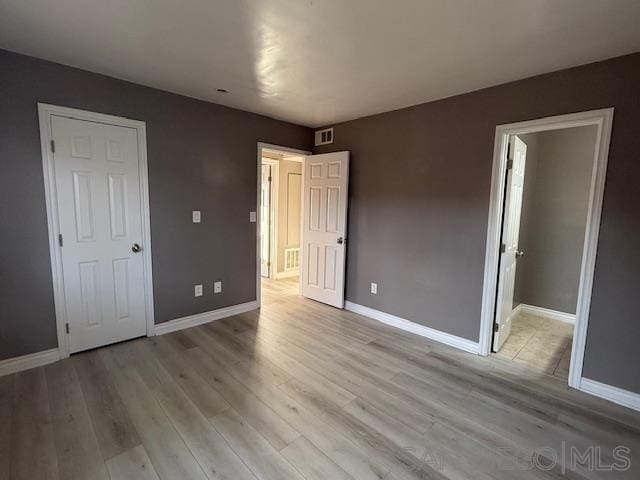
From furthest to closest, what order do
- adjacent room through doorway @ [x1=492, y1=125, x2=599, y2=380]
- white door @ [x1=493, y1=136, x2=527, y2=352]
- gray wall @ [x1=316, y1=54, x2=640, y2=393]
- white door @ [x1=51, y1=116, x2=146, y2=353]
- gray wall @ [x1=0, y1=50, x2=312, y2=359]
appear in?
1. adjacent room through doorway @ [x1=492, y1=125, x2=599, y2=380]
2. white door @ [x1=493, y1=136, x2=527, y2=352]
3. white door @ [x1=51, y1=116, x2=146, y2=353]
4. gray wall @ [x1=0, y1=50, x2=312, y2=359]
5. gray wall @ [x1=316, y1=54, x2=640, y2=393]

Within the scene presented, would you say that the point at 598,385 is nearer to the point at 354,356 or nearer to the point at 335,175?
A: the point at 354,356

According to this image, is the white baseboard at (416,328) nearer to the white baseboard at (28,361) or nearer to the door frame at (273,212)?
the door frame at (273,212)

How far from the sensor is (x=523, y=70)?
236 cm

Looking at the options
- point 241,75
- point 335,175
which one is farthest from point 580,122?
point 241,75

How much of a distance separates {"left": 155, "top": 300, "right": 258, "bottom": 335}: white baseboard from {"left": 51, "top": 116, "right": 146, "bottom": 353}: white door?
27 centimetres

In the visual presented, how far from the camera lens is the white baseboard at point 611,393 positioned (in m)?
2.16

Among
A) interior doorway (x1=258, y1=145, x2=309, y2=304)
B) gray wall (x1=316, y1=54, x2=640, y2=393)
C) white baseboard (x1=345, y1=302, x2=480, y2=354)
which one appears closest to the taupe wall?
interior doorway (x1=258, y1=145, x2=309, y2=304)

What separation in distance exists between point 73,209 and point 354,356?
2784 millimetres

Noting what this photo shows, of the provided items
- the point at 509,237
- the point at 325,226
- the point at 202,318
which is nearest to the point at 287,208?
the point at 325,226

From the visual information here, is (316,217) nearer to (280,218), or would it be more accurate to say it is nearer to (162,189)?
(280,218)

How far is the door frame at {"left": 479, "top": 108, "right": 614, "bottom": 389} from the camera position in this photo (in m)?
2.20

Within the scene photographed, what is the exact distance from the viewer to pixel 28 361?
2439 mm

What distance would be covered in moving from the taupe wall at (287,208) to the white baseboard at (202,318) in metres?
1.82

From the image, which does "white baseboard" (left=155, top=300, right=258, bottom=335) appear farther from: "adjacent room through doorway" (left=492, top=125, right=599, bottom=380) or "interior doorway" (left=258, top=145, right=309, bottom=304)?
"adjacent room through doorway" (left=492, top=125, right=599, bottom=380)
